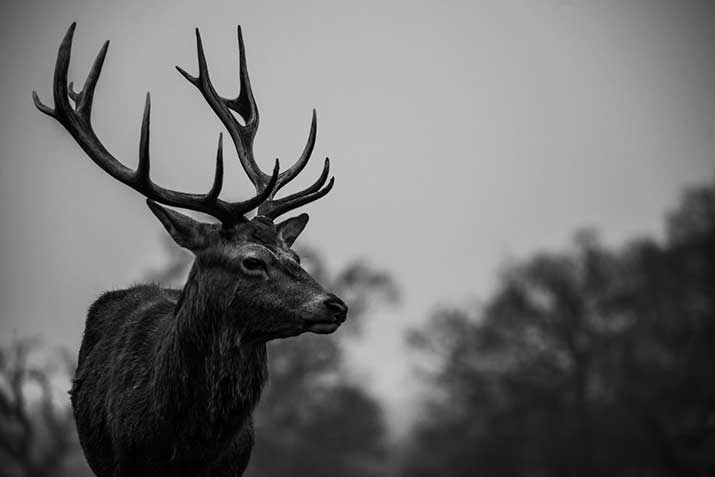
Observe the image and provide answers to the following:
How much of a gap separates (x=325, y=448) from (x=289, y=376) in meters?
4.56

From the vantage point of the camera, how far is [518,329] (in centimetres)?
3197

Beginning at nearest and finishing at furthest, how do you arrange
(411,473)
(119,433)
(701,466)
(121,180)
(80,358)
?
(119,433) → (121,180) → (80,358) → (701,466) → (411,473)

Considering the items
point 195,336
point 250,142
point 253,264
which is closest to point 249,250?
point 253,264

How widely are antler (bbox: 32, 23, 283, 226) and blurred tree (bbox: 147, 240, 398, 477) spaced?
22.7 meters

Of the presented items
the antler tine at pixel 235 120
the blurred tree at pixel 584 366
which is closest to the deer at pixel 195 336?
the antler tine at pixel 235 120

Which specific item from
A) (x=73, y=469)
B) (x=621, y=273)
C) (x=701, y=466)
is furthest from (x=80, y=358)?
(x=621, y=273)

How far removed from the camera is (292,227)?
5816 mm

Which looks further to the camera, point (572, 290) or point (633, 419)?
point (572, 290)

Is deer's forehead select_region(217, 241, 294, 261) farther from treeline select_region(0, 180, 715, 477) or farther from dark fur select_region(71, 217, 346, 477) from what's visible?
treeline select_region(0, 180, 715, 477)

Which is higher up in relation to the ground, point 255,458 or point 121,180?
point 255,458

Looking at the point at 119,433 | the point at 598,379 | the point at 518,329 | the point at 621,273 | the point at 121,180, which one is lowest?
the point at 119,433

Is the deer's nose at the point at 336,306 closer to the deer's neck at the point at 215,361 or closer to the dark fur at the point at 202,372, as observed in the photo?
the dark fur at the point at 202,372

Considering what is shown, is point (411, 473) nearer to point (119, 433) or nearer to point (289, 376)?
point (289, 376)

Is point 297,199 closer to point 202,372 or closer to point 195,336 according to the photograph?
point 195,336
